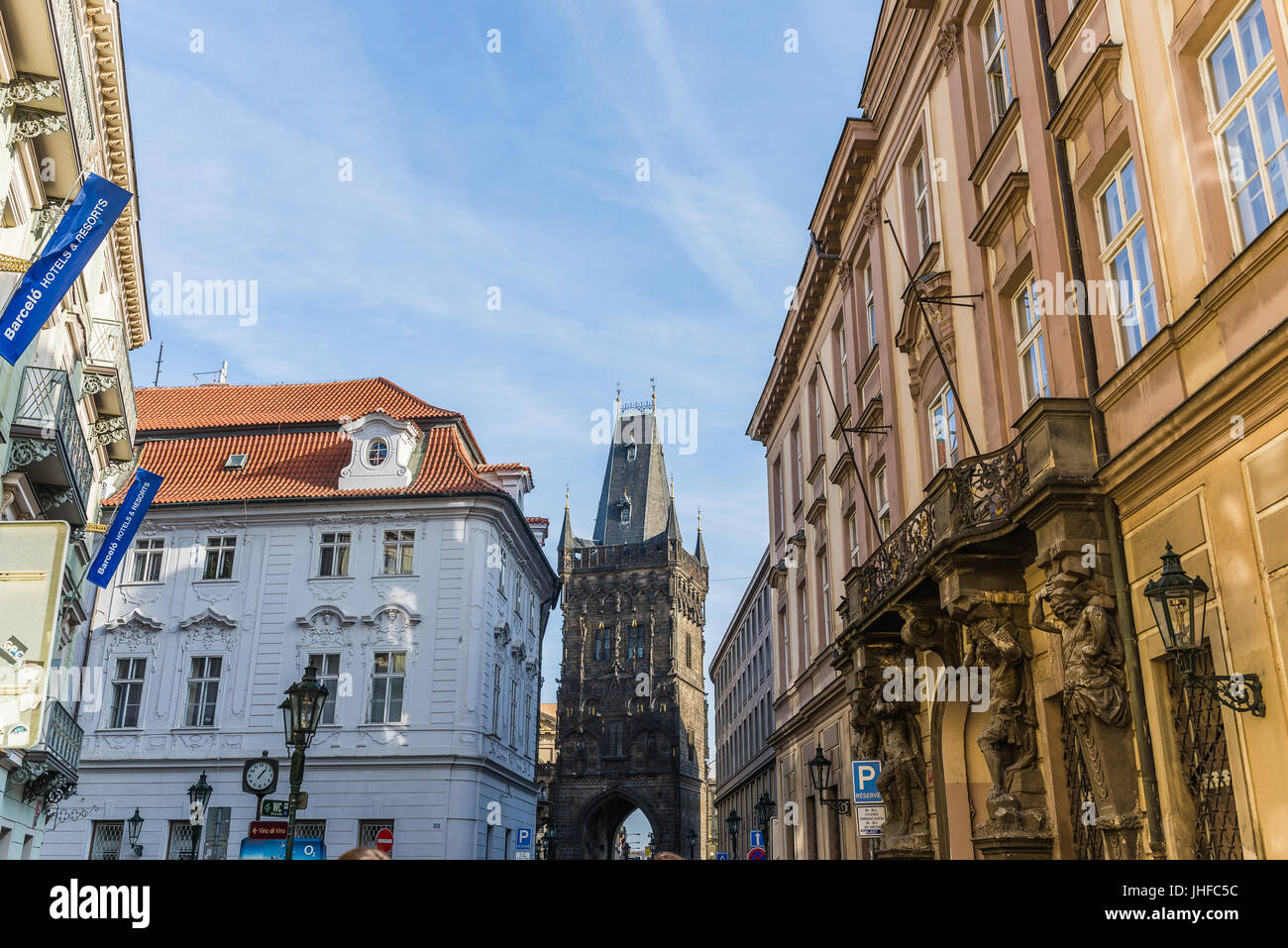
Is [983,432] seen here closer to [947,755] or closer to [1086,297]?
[1086,297]

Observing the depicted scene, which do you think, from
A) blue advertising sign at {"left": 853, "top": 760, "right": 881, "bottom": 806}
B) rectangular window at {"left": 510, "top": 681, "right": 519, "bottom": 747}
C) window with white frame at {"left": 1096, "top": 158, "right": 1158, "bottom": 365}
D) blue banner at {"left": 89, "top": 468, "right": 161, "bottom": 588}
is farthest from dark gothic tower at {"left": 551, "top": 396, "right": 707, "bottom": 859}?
window with white frame at {"left": 1096, "top": 158, "right": 1158, "bottom": 365}

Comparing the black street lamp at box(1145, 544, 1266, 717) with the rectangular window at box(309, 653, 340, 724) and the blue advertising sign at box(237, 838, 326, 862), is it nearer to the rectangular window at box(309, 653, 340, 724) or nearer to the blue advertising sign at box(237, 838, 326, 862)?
the blue advertising sign at box(237, 838, 326, 862)

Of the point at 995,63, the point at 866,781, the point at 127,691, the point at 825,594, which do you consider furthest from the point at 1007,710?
the point at 127,691

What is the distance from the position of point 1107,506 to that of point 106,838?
30.2 m

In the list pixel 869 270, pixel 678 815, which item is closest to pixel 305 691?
pixel 869 270

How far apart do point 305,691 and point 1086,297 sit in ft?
37.7

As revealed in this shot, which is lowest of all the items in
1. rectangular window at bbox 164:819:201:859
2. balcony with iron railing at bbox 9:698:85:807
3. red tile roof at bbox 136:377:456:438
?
rectangular window at bbox 164:819:201:859

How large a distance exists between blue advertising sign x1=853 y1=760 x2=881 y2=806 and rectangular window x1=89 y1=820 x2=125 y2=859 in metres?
23.0

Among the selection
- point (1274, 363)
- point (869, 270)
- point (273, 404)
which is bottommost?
point (1274, 363)

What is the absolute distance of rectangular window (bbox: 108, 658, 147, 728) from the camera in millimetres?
32031

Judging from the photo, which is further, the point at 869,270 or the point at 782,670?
the point at 782,670

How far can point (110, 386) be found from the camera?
22.5 metres

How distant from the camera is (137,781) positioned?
102 feet
